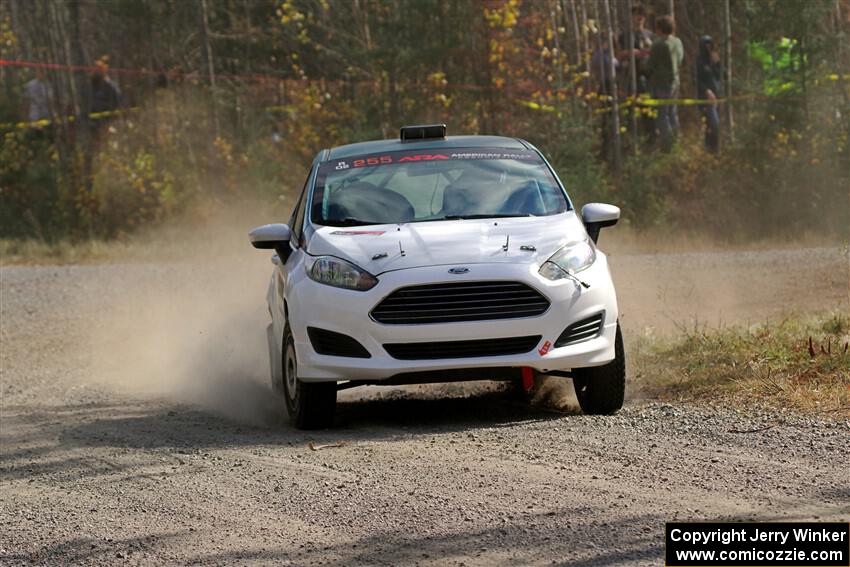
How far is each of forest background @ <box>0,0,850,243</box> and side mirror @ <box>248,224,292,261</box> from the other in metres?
12.8

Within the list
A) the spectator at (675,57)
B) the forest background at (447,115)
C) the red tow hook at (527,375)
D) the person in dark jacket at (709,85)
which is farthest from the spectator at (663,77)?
the red tow hook at (527,375)

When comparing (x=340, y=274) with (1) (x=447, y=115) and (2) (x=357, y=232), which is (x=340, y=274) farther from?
(1) (x=447, y=115)

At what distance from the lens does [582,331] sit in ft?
29.2

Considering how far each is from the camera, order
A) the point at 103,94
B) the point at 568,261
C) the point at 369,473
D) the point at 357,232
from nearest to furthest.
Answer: the point at 369,473 < the point at 568,261 < the point at 357,232 < the point at 103,94

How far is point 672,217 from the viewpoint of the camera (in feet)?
75.6

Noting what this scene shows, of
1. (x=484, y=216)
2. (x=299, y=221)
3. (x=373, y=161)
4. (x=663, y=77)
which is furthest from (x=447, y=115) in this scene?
(x=484, y=216)

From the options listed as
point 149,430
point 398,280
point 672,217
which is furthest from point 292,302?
point 672,217

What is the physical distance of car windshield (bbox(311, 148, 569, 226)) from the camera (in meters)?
9.79

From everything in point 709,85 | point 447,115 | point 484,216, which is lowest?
point 447,115

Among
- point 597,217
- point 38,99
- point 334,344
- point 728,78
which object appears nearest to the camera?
point 334,344

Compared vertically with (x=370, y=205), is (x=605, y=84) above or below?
below

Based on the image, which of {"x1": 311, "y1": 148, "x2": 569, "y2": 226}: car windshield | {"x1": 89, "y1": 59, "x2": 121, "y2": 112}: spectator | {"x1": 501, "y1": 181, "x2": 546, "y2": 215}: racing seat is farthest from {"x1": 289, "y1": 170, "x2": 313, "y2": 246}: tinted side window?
{"x1": 89, "y1": 59, "x2": 121, "y2": 112}: spectator

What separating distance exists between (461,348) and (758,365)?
2.59 meters

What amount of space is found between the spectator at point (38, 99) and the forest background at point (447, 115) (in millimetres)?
217
